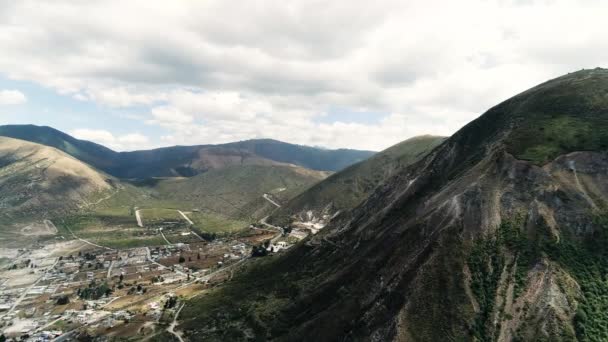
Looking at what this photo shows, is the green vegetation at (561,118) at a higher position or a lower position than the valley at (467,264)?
higher

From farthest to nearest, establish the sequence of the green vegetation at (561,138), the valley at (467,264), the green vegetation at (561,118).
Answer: the green vegetation at (561,118) < the green vegetation at (561,138) < the valley at (467,264)

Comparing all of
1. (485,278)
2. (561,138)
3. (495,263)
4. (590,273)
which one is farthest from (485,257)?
(561,138)

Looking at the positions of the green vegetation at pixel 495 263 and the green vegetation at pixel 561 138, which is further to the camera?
the green vegetation at pixel 561 138

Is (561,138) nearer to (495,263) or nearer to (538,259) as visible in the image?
(538,259)

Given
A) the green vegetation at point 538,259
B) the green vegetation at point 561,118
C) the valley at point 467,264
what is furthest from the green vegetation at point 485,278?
the green vegetation at point 561,118

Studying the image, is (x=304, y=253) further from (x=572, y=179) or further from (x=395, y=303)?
(x=572, y=179)

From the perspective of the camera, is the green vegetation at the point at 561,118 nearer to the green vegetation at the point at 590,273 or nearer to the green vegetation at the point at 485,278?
the green vegetation at the point at 590,273

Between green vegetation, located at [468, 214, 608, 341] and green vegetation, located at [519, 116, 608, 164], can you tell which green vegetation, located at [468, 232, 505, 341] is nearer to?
green vegetation, located at [468, 214, 608, 341]

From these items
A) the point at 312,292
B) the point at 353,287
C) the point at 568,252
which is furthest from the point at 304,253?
the point at 568,252
